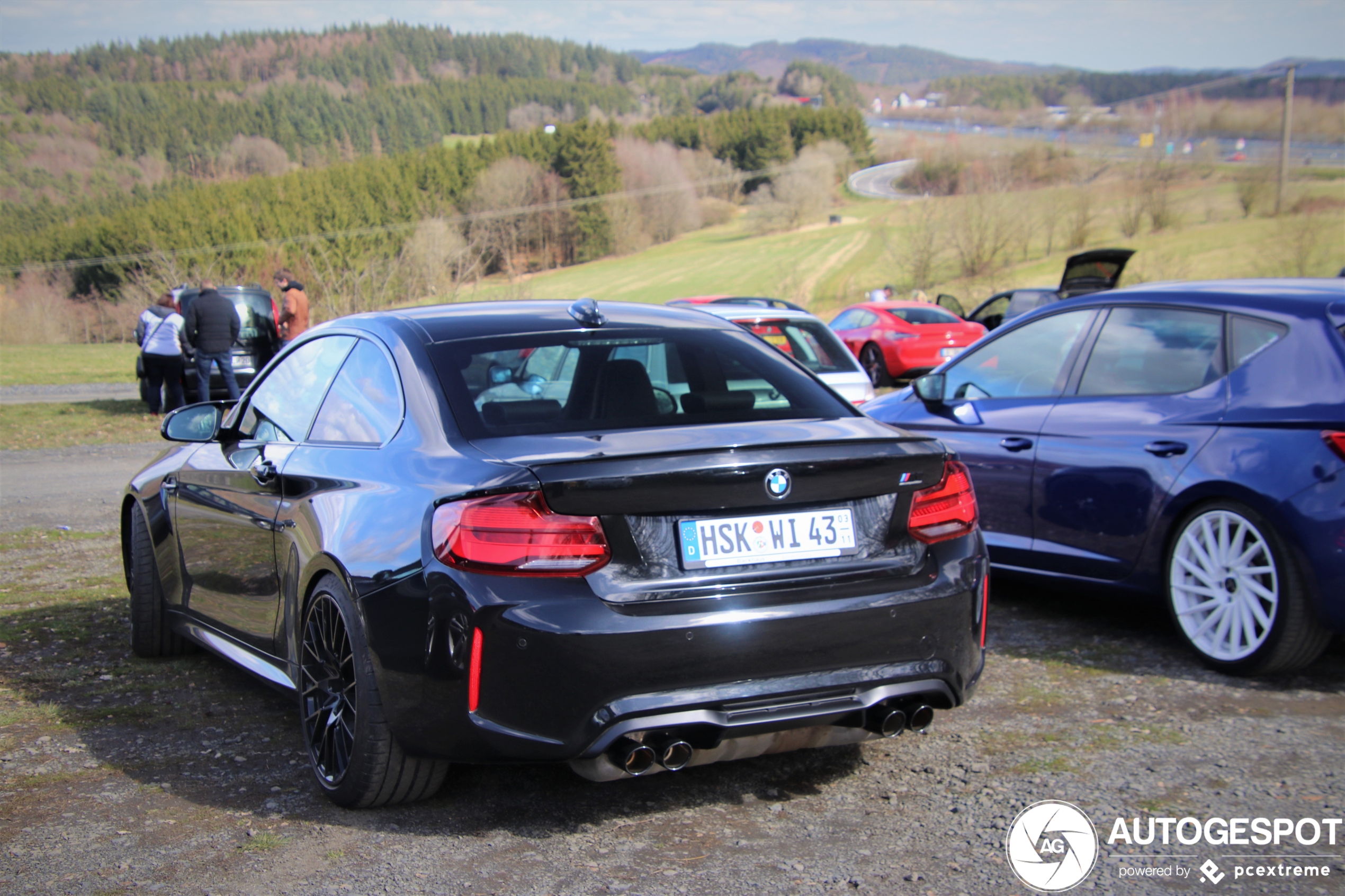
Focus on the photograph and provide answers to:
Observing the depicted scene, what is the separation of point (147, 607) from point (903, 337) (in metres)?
18.3

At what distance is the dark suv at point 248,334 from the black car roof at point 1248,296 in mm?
14074

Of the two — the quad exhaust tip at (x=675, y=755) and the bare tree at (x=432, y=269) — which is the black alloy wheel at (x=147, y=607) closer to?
the quad exhaust tip at (x=675, y=755)

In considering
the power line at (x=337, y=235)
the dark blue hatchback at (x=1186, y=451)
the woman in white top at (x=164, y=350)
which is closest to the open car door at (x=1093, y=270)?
the dark blue hatchback at (x=1186, y=451)

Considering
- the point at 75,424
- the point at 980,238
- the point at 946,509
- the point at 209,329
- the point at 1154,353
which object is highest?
the point at 1154,353

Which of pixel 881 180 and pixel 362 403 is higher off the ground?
pixel 881 180

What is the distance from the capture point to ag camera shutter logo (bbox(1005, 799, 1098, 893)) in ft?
9.91

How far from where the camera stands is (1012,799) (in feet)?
11.5

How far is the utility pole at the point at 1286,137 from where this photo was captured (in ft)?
162

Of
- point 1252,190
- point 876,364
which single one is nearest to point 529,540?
point 876,364

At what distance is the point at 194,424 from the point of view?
186 inches

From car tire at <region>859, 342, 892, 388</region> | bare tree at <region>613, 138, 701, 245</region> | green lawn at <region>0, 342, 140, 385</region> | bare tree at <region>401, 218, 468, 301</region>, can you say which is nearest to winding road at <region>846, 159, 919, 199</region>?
bare tree at <region>613, 138, 701, 245</region>

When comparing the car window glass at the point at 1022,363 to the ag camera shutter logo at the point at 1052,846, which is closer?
the ag camera shutter logo at the point at 1052,846

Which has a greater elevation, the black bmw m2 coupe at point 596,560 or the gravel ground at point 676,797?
the black bmw m2 coupe at point 596,560

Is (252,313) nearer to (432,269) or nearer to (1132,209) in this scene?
(432,269)
